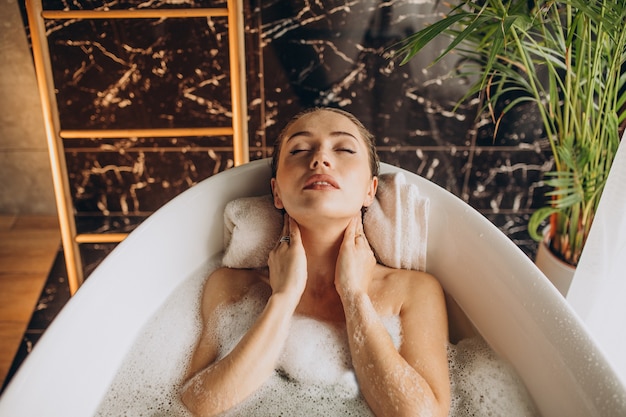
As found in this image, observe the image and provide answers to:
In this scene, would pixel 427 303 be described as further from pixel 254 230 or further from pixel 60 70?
pixel 60 70

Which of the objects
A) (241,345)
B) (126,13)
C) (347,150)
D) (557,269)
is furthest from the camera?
(557,269)

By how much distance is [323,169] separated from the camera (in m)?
1.31

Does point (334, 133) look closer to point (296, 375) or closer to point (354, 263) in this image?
point (354, 263)

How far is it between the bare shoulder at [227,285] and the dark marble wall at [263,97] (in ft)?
2.78

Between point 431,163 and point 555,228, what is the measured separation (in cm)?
62

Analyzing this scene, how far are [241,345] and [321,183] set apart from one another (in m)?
0.46

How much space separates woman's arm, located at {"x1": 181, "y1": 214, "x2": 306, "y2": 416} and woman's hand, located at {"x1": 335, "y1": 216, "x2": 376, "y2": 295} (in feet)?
0.35

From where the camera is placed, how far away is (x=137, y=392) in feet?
4.20

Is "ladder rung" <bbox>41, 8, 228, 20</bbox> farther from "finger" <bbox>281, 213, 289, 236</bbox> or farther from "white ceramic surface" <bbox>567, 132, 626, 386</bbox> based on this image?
"white ceramic surface" <bbox>567, 132, 626, 386</bbox>

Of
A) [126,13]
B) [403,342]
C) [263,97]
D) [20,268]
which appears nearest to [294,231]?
[403,342]

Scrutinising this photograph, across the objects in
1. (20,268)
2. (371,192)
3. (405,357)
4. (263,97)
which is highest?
(263,97)

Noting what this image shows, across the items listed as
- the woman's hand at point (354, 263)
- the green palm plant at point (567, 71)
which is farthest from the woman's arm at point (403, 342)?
the green palm plant at point (567, 71)

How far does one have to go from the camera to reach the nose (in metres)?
1.32

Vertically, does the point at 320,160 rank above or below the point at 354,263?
above
